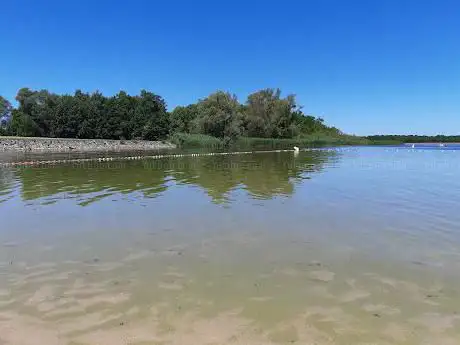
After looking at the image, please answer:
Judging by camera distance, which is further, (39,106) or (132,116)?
(132,116)

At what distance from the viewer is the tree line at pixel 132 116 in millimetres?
78938

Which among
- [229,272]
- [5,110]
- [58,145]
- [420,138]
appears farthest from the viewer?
[420,138]

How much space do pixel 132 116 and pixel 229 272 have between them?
277 ft

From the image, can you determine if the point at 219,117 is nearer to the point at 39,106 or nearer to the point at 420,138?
the point at 39,106

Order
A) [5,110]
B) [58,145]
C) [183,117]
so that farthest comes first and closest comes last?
[183,117] < [5,110] < [58,145]

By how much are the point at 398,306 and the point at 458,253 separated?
3.14 metres

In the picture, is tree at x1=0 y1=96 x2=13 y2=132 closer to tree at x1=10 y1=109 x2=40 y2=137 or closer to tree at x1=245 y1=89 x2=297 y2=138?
tree at x1=10 y1=109 x2=40 y2=137

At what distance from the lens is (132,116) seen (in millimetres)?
86688

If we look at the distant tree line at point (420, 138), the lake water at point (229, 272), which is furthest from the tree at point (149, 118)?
the distant tree line at point (420, 138)

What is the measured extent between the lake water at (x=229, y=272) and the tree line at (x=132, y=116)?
234 feet

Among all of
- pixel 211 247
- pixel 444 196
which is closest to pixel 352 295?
pixel 211 247

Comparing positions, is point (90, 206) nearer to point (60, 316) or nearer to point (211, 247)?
point (211, 247)

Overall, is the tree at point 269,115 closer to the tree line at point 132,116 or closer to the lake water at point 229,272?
the tree line at point 132,116

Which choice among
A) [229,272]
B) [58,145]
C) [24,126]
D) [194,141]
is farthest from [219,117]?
[229,272]
